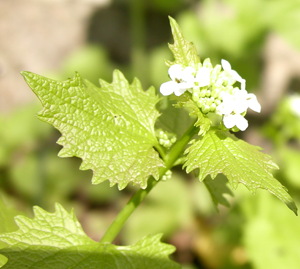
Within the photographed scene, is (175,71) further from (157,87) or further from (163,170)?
(157,87)

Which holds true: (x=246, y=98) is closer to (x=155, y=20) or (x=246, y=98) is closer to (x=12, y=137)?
(x=12, y=137)

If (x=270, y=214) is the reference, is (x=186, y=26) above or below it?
above

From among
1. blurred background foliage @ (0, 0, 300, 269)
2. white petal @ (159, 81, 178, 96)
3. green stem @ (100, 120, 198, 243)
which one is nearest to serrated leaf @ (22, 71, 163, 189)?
green stem @ (100, 120, 198, 243)

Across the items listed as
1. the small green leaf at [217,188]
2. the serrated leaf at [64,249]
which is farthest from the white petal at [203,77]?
the serrated leaf at [64,249]

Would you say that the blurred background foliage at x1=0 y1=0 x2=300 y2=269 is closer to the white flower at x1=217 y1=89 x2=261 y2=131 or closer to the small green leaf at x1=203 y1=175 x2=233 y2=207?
the small green leaf at x1=203 y1=175 x2=233 y2=207

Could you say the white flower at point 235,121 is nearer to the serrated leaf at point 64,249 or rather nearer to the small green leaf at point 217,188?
the small green leaf at point 217,188

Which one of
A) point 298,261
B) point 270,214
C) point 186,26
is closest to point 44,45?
point 186,26
